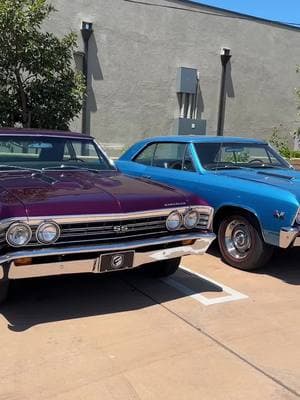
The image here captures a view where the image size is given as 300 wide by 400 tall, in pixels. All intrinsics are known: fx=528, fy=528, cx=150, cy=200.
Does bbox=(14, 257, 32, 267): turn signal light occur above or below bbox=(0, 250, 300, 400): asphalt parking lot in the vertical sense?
above

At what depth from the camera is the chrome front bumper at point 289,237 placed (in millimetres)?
5184

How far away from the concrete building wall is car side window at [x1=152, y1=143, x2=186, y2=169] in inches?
294

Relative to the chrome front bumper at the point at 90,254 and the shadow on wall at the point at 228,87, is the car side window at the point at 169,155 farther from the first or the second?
the shadow on wall at the point at 228,87

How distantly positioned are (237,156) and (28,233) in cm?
382

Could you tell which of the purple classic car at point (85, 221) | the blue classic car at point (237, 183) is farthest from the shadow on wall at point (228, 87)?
the purple classic car at point (85, 221)

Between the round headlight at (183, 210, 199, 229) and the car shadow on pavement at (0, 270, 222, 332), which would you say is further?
the round headlight at (183, 210, 199, 229)

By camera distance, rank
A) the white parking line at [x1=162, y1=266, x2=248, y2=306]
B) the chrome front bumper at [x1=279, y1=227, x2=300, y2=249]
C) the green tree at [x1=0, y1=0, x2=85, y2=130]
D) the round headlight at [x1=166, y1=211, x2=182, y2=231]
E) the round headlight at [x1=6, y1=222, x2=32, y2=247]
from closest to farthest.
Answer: the round headlight at [x1=6, y1=222, x2=32, y2=247], the round headlight at [x1=166, y1=211, x2=182, y2=231], the white parking line at [x1=162, y1=266, x2=248, y2=306], the chrome front bumper at [x1=279, y1=227, x2=300, y2=249], the green tree at [x1=0, y1=0, x2=85, y2=130]

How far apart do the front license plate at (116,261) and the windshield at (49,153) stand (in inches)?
62.7

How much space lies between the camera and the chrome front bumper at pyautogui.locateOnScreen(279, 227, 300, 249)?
17.0ft

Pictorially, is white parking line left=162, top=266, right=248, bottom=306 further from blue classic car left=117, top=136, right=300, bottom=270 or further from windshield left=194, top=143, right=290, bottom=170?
windshield left=194, top=143, right=290, bottom=170

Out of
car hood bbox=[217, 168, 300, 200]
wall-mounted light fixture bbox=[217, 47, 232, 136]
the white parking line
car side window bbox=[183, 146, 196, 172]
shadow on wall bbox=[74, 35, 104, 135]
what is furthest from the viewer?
wall-mounted light fixture bbox=[217, 47, 232, 136]

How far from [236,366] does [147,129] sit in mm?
12708

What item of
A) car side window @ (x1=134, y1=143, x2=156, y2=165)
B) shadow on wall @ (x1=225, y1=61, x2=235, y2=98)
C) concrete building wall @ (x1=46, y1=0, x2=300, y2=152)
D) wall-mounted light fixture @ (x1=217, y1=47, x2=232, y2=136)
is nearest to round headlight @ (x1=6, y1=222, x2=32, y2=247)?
car side window @ (x1=134, y1=143, x2=156, y2=165)

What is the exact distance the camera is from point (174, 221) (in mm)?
4656
